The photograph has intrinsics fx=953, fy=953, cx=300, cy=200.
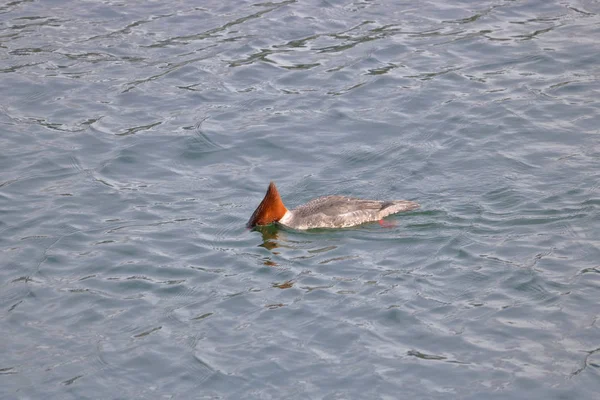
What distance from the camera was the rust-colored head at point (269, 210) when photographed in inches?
503

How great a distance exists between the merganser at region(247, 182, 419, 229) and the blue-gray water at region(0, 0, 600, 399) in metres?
0.16

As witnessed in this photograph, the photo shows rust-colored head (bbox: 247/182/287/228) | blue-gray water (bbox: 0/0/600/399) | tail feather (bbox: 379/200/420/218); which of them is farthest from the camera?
rust-colored head (bbox: 247/182/287/228)

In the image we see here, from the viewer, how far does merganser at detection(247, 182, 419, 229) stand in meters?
12.7

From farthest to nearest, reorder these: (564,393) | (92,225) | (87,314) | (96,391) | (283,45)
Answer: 1. (283,45)
2. (92,225)
3. (87,314)
4. (96,391)
5. (564,393)

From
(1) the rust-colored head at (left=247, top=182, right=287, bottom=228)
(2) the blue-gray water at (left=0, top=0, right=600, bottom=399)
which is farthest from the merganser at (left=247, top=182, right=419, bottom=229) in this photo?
(2) the blue-gray water at (left=0, top=0, right=600, bottom=399)

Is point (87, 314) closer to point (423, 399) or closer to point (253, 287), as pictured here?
point (253, 287)

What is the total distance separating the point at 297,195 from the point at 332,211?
1.22 m

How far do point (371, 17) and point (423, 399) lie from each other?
11.4 m

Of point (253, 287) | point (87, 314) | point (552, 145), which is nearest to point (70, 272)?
point (87, 314)

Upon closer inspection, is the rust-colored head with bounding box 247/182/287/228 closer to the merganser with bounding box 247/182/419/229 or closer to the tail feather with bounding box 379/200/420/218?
the merganser with bounding box 247/182/419/229

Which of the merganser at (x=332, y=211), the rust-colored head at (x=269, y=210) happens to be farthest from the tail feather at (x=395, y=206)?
the rust-colored head at (x=269, y=210)

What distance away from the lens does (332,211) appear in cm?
1274

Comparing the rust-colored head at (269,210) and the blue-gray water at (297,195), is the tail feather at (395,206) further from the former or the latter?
the rust-colored head at (269,210)

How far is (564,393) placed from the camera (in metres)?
8.63
